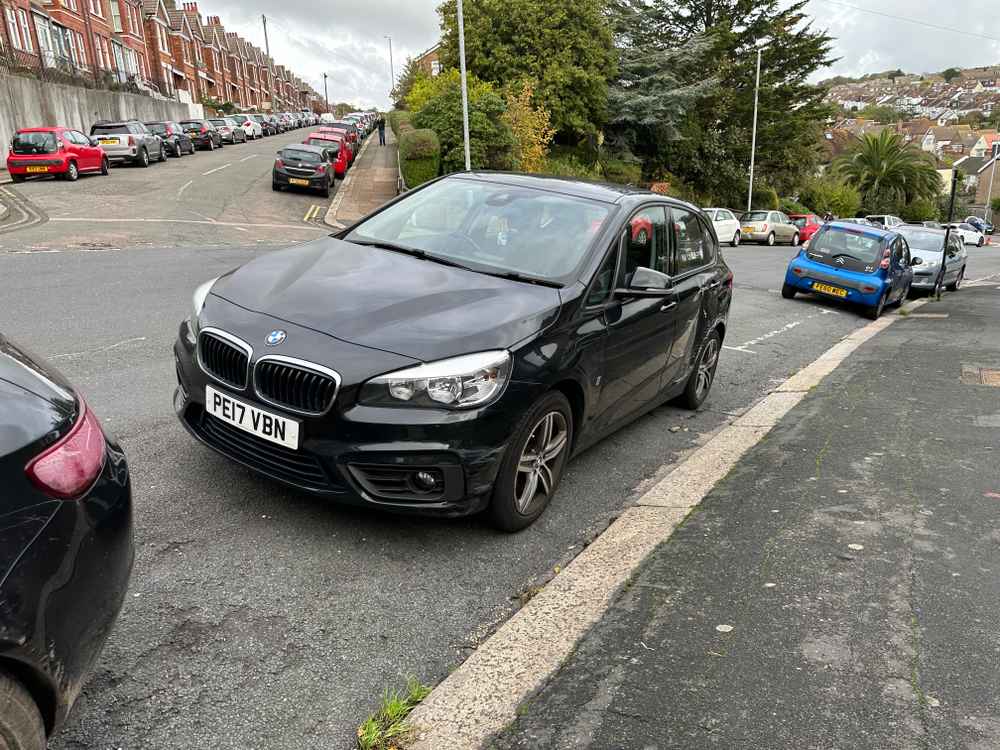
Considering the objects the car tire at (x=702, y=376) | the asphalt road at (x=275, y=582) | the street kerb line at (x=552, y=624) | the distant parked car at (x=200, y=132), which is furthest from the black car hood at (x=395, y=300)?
the distant parked car at (x=200, y=132)

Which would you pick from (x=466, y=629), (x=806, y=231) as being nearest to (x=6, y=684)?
(x=466, y=629)

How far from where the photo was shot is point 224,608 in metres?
3.09

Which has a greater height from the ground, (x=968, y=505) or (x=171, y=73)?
(x=171, y=73)

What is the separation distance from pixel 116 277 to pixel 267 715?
933 cm

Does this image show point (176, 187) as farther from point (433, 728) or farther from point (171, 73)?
point (171, 73)

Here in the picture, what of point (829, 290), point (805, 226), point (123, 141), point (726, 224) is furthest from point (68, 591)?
point (805, 226)

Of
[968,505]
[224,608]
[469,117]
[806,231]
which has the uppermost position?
[469,117]

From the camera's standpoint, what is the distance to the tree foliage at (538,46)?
32438mm

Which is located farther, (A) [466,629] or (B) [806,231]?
(B) [806,231]

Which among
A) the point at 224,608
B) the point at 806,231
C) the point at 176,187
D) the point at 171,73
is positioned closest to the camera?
the point at 224,608

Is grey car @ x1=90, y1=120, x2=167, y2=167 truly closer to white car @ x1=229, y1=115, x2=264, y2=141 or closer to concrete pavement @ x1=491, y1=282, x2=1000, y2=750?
white car @ x1=229, y1=115, x2=264, y2=141

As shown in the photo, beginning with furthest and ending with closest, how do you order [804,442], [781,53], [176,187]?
[781,53], [176,187], [804,442]

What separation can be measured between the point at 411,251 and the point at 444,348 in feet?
4.30

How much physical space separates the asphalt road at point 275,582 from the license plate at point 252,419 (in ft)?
1.64
